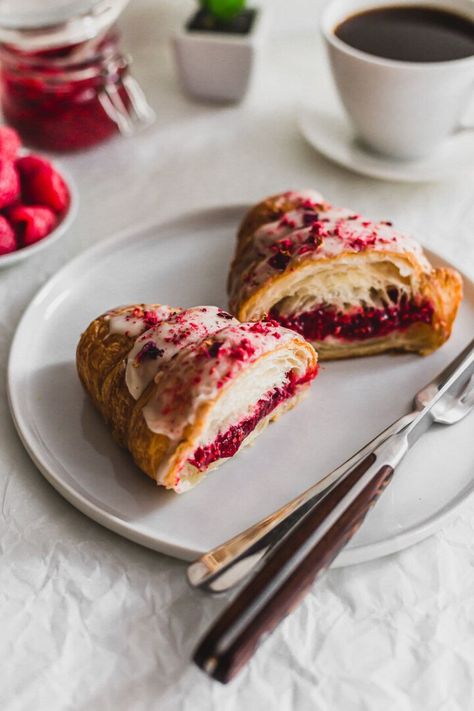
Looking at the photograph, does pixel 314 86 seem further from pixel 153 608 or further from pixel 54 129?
pixel 153 608

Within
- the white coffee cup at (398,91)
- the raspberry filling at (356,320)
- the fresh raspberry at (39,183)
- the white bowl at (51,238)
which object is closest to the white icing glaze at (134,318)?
the raspberry filling at (356,320)

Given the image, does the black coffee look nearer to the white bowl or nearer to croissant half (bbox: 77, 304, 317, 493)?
the white bowl

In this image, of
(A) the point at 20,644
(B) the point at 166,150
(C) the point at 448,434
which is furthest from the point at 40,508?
(B) the point at 166,150

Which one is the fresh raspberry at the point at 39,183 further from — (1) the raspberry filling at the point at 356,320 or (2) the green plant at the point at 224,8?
(2) the green plant at the point at 224,8

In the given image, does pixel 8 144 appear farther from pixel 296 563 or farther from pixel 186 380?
pixel 296 563

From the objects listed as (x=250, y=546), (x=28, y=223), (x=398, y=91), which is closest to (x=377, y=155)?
(x=398, y=91)

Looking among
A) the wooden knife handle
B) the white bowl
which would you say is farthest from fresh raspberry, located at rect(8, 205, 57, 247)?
the wooden knife handle
